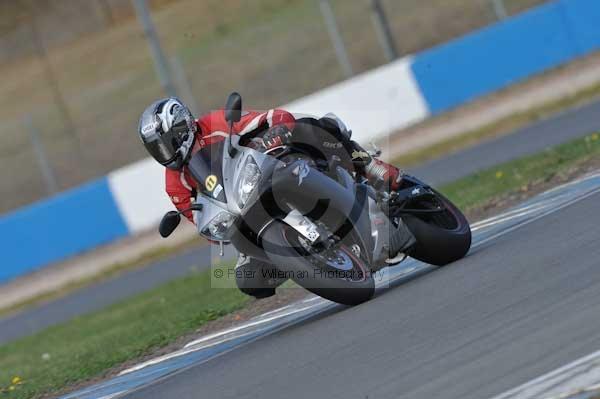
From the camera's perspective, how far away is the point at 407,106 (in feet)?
70.6

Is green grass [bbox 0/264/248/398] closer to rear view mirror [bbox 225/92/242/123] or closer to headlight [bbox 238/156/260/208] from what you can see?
headlight [bbox 238/156/260/208]

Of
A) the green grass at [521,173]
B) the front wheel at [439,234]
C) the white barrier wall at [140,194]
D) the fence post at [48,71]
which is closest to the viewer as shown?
the front wheel at [439,234]

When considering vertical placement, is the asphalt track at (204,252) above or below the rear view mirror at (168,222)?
below

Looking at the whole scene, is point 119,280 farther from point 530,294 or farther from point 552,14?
point 530,294

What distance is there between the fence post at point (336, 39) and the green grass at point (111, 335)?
7.79 metres

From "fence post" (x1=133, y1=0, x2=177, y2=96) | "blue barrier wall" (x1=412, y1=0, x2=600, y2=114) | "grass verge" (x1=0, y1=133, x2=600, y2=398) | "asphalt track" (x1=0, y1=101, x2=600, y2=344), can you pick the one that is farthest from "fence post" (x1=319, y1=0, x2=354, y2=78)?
"grass verge" (x1=0, y1=133, x2=600, y2=398)

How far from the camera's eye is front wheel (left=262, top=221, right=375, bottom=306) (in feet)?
25.0

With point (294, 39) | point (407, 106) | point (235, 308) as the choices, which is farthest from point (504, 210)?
point (294, 39)

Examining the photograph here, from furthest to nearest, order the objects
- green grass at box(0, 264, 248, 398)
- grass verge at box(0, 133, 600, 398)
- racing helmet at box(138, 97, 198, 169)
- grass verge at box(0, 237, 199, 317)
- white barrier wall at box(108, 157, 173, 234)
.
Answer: white barrier wall at box(108, 157, 173, 234) < grass verge at box(0, 237, 199, 317) < grass verge at box(0, 133, 600, 398) < green grass at box(0, 264, 248, 398) < racing helmet at box(138, 97, 198, 169)

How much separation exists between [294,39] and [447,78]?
12.2 ft

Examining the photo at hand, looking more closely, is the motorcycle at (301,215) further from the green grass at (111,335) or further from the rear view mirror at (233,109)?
the green grass at (111,335)

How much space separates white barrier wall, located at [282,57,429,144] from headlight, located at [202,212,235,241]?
13168mm

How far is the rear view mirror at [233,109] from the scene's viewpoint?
772 centimetres

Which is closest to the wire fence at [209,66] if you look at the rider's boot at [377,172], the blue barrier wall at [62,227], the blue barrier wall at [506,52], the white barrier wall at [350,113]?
the blue barrier wall at [506,52]
